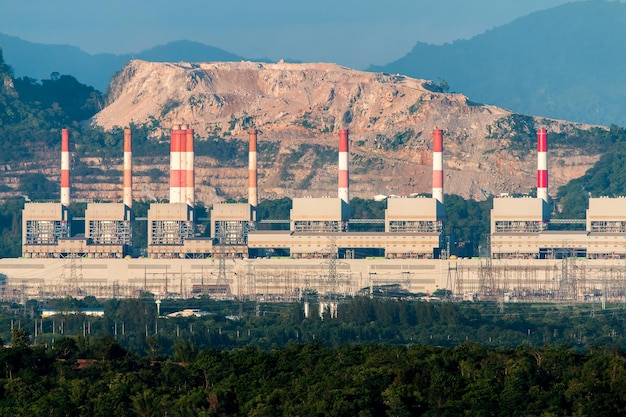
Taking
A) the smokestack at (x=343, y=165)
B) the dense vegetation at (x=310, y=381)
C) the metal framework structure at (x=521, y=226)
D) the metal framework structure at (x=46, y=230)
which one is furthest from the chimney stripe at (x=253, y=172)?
the dense vegetation at (x=310, y=381)

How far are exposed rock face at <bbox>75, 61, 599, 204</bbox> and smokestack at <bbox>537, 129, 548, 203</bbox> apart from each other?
1044 inches

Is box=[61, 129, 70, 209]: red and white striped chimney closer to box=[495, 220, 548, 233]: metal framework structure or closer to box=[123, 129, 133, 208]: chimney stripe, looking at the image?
box=[123, 129, 133, 208]: chimney stripe

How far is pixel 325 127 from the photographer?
153m

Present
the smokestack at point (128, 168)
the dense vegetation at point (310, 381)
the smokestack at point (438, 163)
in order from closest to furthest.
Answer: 1. the dense vegetation at point (310, 381)
2. the smokestack at point (438, 163)
3. the smokestack at point (128, 168)

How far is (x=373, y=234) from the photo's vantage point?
116m

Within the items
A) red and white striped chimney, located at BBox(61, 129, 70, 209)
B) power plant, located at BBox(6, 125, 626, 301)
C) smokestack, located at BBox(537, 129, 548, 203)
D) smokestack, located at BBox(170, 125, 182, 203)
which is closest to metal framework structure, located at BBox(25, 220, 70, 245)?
power plant, located at BBox(6, 125, 626, 301)

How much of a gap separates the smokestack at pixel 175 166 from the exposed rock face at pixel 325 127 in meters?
25.0

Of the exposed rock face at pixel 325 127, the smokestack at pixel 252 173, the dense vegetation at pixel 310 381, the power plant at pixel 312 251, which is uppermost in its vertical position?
the exposed rock face at pixel 325 127

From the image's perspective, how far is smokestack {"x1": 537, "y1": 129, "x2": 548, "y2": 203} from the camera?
115 m

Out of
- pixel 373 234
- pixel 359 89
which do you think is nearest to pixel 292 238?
pixel 373 234

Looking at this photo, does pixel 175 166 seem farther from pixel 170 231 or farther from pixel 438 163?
pixel 438 163

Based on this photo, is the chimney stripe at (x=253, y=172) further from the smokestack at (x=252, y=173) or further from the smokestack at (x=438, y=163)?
the smokestack at (x=438, y=163)

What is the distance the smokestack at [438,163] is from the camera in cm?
11444

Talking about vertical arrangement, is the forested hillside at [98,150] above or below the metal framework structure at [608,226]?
above
